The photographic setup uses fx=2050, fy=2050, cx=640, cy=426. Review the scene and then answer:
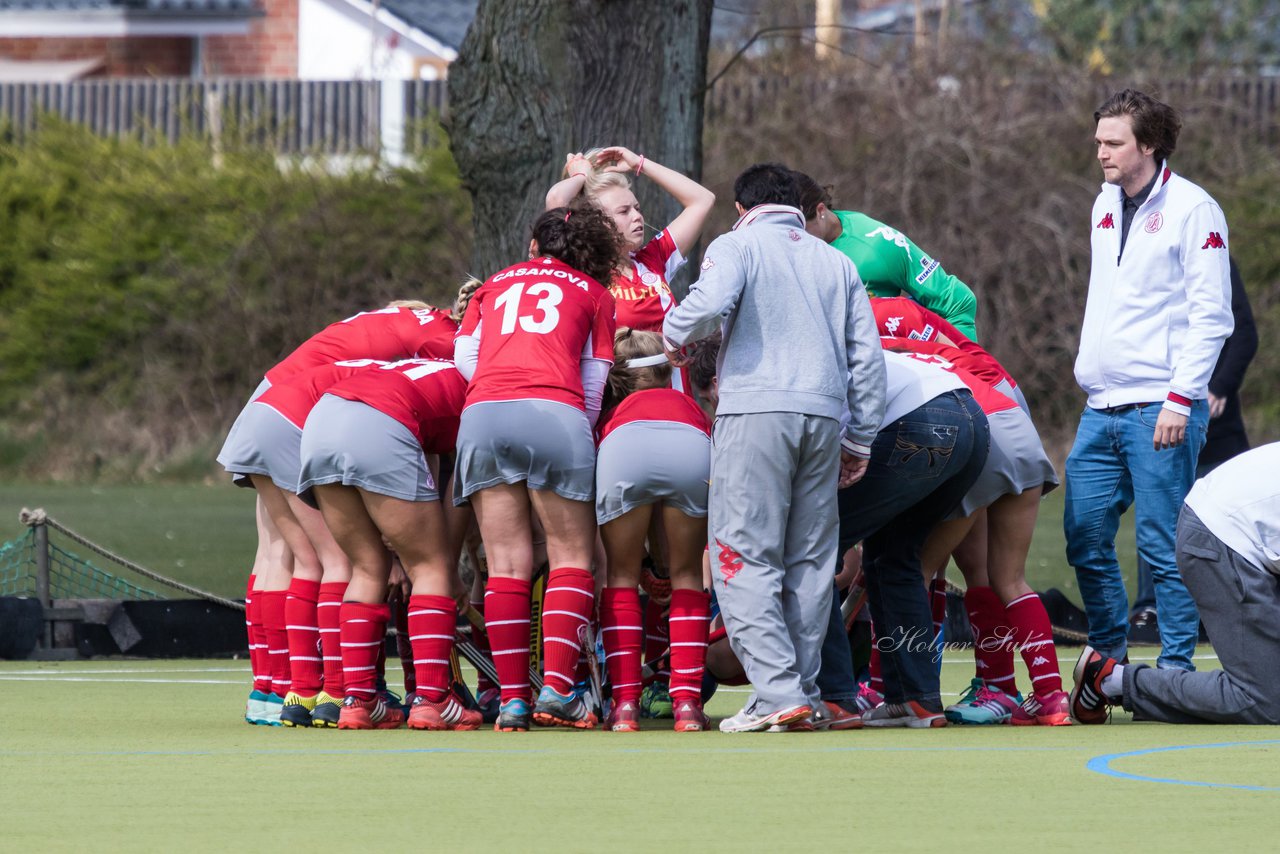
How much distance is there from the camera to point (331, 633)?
265 inches

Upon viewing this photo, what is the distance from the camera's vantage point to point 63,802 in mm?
4707

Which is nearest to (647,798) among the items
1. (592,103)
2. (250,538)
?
(592,103)

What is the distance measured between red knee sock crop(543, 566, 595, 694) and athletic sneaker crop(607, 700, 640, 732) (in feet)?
0.59

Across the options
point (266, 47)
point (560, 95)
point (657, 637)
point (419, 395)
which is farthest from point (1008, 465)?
point (266, 47)

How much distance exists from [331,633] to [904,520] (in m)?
1.91

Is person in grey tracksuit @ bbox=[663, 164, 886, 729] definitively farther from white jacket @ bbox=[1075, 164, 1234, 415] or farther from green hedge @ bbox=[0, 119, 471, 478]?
green hedge @ bbox=[0, 119, 471, 478]

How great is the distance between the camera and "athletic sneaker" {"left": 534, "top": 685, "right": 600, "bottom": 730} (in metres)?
6.34

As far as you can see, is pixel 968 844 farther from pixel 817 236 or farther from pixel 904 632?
pixel 817 236

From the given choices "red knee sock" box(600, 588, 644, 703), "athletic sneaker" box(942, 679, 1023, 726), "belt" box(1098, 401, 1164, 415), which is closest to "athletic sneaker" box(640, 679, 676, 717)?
"red knee sock" box(600, 588, 644, 703)

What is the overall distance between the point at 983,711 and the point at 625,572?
128 centimetres

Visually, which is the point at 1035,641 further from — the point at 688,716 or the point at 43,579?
the point at 43,579

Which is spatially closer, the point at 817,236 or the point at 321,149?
the point at 817,236

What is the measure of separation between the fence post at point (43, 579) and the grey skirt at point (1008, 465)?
502cm

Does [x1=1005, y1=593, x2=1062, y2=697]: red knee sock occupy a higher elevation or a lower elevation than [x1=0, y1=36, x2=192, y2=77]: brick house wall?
lower
